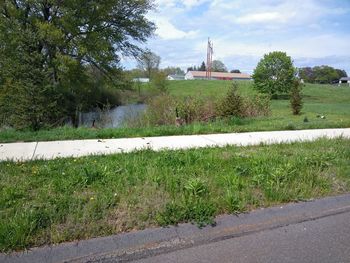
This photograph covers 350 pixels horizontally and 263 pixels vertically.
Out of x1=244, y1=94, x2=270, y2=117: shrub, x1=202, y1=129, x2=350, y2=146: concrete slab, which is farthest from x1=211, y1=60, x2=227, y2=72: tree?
x1=202, y1=129, x2=350, y2=146: concrete slab

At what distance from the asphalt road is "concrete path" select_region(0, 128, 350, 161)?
11.7 ft

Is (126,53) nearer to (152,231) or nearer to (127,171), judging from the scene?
(127,171)

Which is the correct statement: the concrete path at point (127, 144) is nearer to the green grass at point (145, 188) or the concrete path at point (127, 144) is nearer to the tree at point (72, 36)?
the green grass at point (145, 188)

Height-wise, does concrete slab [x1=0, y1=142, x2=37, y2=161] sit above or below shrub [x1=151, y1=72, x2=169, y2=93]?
below

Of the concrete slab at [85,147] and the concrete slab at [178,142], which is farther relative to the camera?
the concrete slab at [178,142]

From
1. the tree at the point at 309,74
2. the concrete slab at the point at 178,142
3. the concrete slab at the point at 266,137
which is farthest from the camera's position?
the tree at the point at 309,74

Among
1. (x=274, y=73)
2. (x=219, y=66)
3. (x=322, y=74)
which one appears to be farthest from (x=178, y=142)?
(x=219, y=66)

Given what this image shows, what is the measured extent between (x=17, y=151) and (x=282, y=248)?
5.31m

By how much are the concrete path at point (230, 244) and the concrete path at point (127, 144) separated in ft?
10.5

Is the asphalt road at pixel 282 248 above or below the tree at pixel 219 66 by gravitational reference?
below

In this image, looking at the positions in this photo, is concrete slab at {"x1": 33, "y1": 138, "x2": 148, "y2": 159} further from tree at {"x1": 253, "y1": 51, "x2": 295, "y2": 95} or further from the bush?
tree at {"x1": 253, "y1": 51, "x2": 295, "y2": 95}

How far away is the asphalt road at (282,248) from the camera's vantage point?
328cm

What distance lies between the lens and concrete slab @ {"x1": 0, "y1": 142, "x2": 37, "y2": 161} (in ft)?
20.2

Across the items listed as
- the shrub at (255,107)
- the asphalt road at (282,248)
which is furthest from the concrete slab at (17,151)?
the shrub at (255,107)
